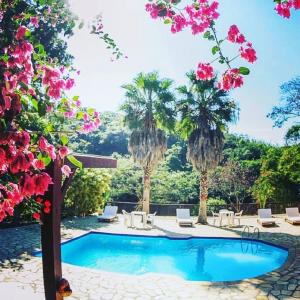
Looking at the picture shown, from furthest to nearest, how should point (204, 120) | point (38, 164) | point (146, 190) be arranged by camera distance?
point (146, 190)
point (204, 120)
point (38, 164)

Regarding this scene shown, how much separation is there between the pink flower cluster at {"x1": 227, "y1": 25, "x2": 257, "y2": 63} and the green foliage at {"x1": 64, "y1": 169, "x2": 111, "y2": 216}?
1716 cm

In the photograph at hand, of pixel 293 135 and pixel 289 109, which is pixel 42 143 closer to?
pixel 293 135

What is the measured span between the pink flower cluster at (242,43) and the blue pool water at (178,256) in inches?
380

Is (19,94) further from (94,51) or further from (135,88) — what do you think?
(135,88)

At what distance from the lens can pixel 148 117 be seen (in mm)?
20156

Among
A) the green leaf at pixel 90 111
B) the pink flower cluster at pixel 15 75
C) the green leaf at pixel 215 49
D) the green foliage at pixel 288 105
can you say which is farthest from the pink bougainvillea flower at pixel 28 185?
the green foliage at pixel 288 105

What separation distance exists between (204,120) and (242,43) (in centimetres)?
1655

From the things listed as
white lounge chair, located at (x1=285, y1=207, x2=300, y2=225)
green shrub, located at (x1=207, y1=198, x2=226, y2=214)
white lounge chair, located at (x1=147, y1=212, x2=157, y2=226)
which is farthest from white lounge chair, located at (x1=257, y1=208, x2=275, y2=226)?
white lounge chair, located at (x1=147, y1=212, x2=157, y2=226)

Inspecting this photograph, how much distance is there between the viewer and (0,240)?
12.7 meters

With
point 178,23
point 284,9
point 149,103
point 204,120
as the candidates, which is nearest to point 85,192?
point 149,103

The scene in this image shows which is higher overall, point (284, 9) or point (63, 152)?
point (284, 9)

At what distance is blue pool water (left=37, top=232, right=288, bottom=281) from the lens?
1204cm

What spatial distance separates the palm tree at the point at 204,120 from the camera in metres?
19.3

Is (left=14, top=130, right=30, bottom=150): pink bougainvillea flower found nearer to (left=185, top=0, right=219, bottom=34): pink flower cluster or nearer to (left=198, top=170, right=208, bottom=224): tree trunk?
(left=185, top=0, right=219, bottom=34): pink flower cluster
